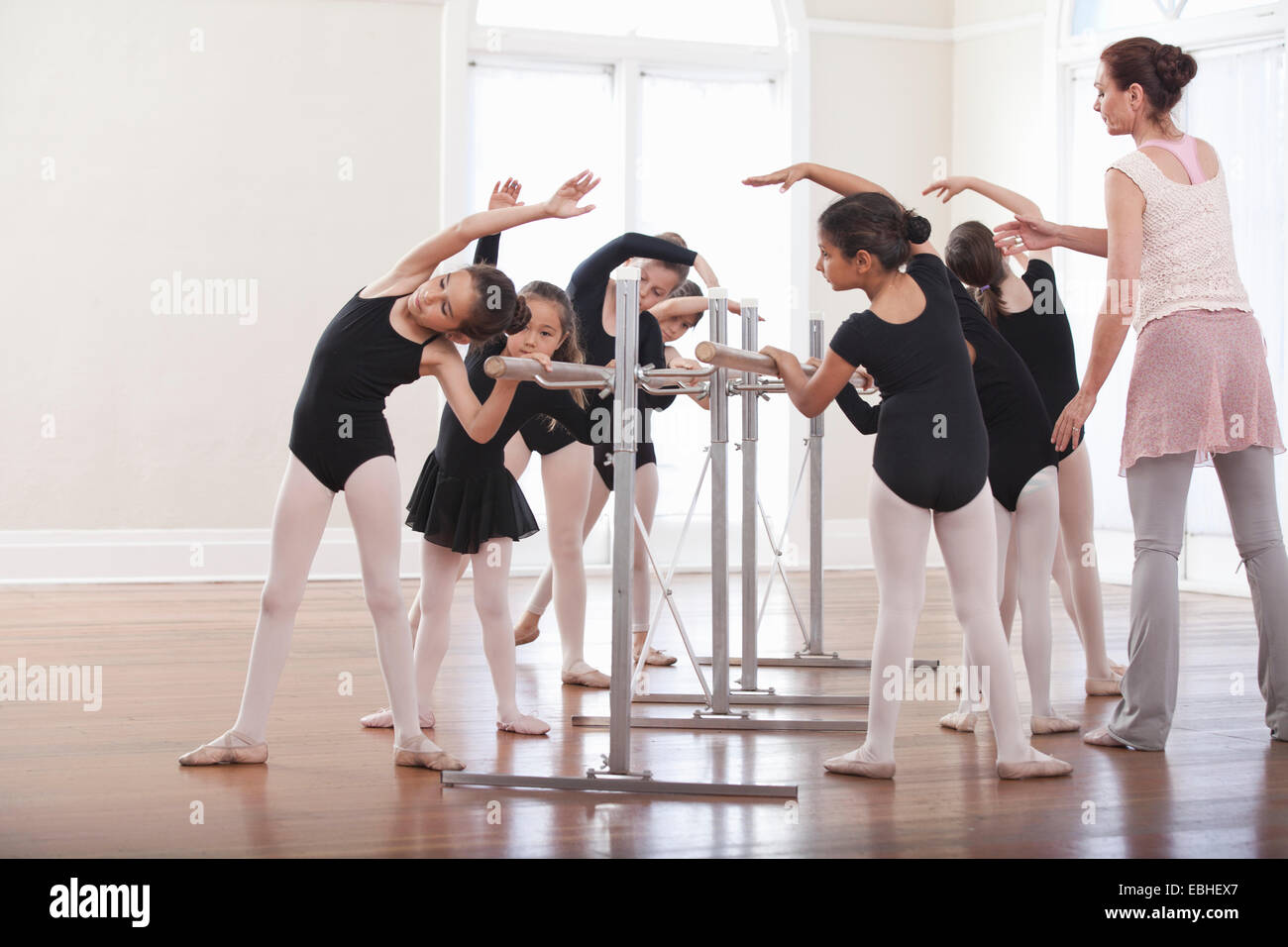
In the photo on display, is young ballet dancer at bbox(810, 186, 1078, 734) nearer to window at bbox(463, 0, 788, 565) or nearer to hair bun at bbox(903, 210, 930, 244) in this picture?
hair bun at bbox(903, 210, 930, 244)

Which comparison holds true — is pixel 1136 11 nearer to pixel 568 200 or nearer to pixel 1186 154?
pixel 1186 154

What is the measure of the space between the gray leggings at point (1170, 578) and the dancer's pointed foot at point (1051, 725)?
5.8 inches

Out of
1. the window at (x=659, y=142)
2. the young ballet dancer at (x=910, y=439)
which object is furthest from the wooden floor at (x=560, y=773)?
the window at (x=659, y=142)

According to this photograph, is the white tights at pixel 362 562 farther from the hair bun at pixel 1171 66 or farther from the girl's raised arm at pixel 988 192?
the hair bun at pixel 1171 66

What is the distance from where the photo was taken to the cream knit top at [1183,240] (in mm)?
2734

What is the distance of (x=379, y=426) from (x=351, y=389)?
3.8 inches

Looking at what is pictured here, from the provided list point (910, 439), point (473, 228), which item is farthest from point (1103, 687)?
point (473, 228)

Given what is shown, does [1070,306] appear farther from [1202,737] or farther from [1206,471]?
[1202,737]

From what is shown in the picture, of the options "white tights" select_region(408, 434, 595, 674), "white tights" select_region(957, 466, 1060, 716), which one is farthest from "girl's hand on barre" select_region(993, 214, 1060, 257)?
"white tights" select_region(408, 434, 595, 674)

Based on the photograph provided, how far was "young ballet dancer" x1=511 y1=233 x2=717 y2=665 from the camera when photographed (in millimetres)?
3414

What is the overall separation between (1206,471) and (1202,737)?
3044 mm
